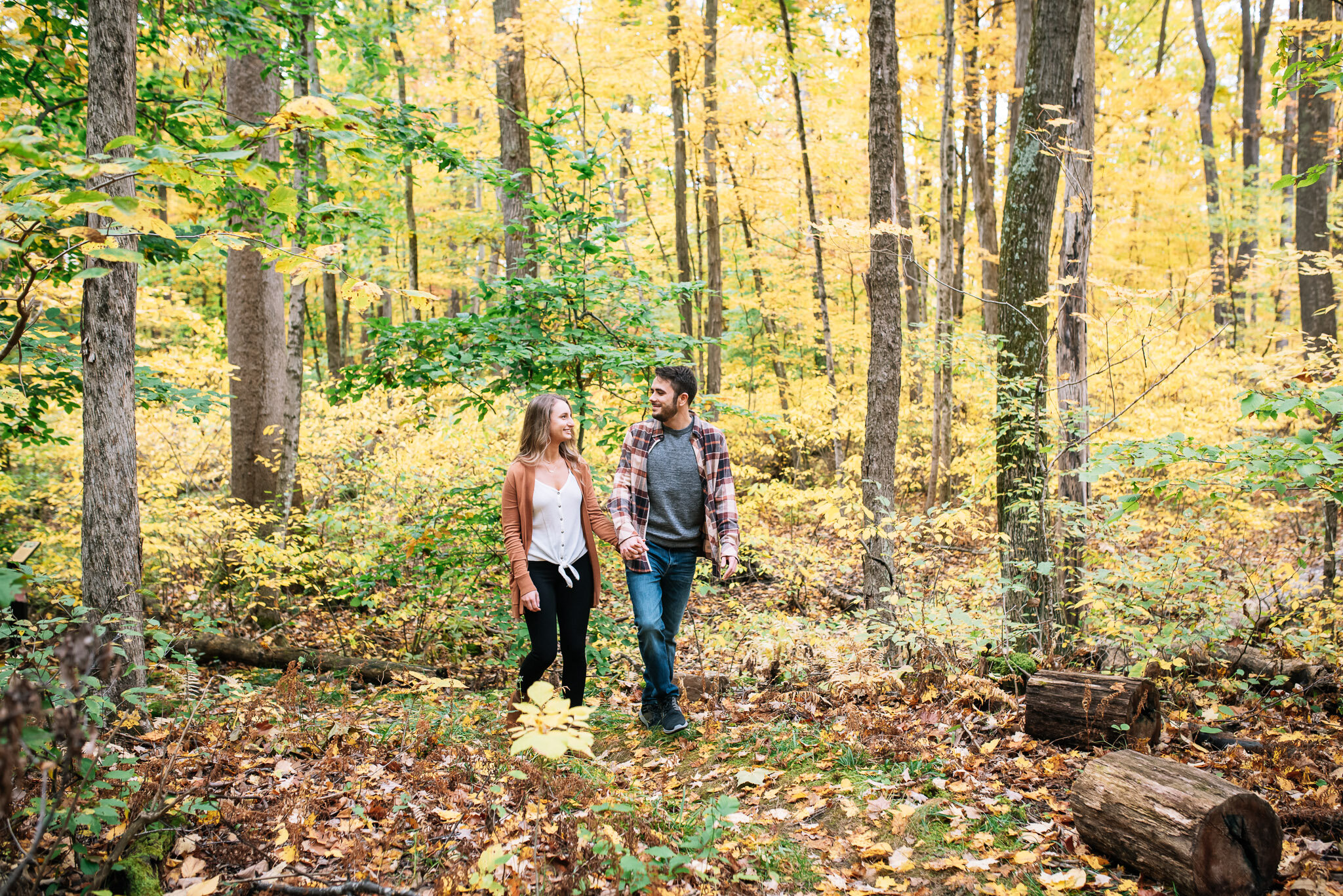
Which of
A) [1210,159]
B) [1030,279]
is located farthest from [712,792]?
[1210,159]

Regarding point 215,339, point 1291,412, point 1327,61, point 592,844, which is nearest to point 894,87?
point 1327,61

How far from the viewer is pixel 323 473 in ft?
30.1

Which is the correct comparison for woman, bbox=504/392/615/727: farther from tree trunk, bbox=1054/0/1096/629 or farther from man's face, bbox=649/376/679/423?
tree trunk, bbox=1054/0/1096/629

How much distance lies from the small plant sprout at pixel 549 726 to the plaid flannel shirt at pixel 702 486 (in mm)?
1607

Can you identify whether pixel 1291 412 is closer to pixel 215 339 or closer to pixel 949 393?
pixel 949 393

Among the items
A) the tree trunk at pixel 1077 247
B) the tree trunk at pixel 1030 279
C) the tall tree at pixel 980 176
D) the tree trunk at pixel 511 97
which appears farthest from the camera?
the tall tree at pixel 980 176

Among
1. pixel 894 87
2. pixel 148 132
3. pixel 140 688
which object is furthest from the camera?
pixel 894 87

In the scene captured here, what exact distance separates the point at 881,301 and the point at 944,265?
5.94m

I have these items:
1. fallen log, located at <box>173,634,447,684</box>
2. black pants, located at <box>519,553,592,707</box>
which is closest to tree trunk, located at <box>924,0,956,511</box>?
black pants, located at <box>519,553,592,707</box>

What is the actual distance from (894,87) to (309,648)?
7.58 meters

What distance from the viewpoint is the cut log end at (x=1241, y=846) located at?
247 centimetres

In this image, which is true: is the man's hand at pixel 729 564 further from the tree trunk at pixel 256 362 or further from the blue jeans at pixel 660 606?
the tree trunk at pixel 256 362

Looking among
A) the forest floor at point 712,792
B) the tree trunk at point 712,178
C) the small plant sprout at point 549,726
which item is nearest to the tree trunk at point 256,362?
the forest floor at point 712,792

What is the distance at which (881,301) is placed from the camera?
22.2 ft
